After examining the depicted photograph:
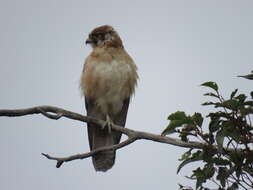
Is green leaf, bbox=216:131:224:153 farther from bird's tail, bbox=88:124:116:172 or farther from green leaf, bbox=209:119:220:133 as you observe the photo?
bird's tail, bbox=88:124:116:172

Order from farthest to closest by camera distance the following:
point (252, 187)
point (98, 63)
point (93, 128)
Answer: point (93, 128) < point (98, 63) < point (252, 187)

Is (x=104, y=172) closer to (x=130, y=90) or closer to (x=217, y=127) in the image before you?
(x=130, y=90)

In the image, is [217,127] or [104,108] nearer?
[217,127]

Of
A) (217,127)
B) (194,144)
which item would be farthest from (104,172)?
(217,127)

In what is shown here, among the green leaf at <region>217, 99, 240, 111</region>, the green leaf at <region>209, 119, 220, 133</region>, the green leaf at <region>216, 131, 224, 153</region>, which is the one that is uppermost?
the green leaf at <region>217, 99, 240, 111</region>

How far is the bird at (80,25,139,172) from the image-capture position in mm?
7012

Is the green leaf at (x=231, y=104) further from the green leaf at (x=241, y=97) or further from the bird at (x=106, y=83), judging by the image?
the bird at (x=106, y=83)

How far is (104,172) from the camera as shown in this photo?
23.8 ft

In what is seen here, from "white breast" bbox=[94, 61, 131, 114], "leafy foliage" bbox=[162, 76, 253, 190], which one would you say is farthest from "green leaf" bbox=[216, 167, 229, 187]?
"white breast" bbox=[94, 61, 131, 114]

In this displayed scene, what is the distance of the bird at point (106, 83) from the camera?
7.01m

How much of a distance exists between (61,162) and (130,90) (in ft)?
10.3

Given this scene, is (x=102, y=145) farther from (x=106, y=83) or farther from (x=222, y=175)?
(x=222, y=175)

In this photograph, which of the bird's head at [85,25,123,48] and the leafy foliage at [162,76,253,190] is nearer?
the leafy foliage at [162,76,253,190]

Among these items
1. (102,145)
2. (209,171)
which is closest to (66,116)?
(209,171)
